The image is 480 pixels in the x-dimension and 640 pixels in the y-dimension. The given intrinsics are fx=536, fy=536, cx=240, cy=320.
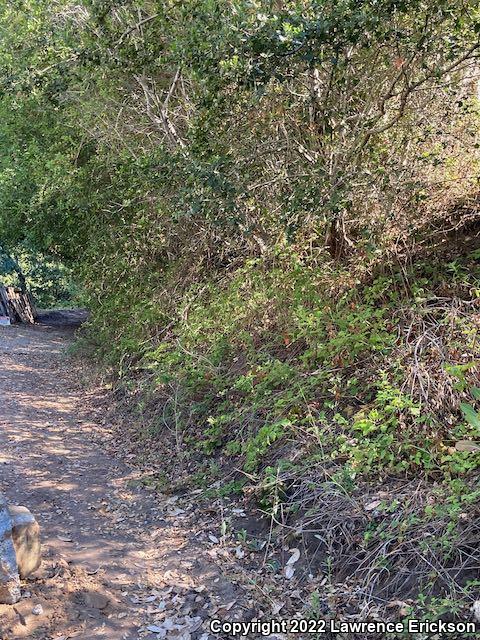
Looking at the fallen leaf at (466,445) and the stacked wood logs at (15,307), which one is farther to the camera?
the stacked wood logs at (15,307)

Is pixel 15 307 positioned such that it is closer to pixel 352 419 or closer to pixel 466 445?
pixel 352 419

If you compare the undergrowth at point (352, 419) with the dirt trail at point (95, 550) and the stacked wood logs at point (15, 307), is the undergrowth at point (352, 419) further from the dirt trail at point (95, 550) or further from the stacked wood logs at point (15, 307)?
the stacked wood logs at point (15, 307)

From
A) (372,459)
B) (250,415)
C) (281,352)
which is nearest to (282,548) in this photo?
(372,459)

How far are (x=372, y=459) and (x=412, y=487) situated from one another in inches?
12.9

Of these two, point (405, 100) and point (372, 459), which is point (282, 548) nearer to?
point (372, 459)

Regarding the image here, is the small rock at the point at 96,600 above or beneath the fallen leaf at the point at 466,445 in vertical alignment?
beneath

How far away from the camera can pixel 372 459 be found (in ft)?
12.2

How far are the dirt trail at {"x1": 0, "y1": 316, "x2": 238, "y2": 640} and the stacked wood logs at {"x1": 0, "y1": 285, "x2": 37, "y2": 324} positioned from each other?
557 inches

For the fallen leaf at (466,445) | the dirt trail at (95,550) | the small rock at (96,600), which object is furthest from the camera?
the fallen leaf at (466,445)

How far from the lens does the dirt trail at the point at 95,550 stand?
3.11 metres

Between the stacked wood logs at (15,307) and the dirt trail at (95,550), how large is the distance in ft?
46.4

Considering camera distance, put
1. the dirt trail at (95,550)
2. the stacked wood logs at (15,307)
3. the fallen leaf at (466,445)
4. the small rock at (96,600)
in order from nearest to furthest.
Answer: the dirt trail at (95,550) < the small rock at (96,600) < the fallen leaf at (466,445) < the stacked wood logs at (15,307)

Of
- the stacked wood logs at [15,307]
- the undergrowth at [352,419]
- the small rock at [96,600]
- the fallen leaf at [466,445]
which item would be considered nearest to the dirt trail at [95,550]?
the small rock at [96,600]

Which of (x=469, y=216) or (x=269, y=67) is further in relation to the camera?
(x=469, y=216)
